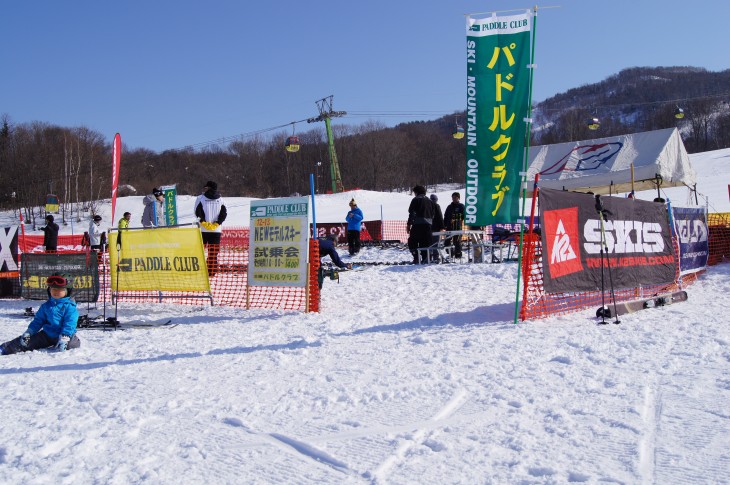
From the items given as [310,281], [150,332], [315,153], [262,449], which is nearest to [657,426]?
[262,449]

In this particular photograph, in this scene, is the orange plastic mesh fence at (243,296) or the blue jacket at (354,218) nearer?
the orange plastic mesh fence at (243,296)

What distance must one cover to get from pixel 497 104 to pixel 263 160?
83.1 m

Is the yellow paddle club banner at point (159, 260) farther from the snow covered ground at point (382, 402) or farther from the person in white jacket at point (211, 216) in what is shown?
the snow covered ground at point (382, 402)

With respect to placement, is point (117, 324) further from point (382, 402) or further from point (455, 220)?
point (455, 220)

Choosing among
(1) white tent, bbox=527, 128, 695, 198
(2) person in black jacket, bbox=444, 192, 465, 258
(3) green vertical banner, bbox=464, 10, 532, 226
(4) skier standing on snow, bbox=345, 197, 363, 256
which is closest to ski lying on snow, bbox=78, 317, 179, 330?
(3) green vertical banner, bbox=464, 10, 532, 226

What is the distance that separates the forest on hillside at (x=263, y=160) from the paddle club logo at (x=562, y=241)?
4687 centimetres

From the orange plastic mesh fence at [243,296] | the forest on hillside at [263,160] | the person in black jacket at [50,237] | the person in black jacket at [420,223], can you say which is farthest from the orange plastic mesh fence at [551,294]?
the forest on hillside at [263,160]

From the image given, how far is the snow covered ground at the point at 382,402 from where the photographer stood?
9.32 ft

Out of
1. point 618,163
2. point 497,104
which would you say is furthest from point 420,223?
point 618,163

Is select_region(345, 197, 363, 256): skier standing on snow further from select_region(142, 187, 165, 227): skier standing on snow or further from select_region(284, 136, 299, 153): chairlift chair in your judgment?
select_region(284, 136, 299, 153): chairlift chair

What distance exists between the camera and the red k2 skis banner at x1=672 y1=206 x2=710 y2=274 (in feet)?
29.4

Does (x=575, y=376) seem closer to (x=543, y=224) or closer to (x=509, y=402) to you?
(x=509, y=402)

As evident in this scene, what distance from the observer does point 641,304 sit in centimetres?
693

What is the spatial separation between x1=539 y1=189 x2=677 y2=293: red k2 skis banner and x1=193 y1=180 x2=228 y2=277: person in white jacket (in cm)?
549
